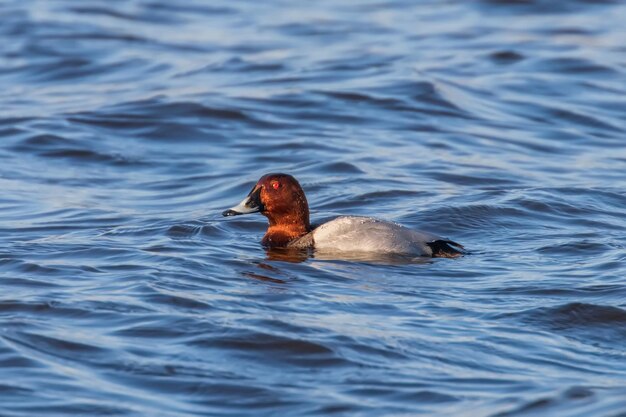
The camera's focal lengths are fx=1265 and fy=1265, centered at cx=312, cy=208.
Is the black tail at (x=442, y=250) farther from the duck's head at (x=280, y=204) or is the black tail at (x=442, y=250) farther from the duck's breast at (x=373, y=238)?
the duck's head at (x=280, y=204)

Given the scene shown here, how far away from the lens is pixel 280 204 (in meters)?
10.5

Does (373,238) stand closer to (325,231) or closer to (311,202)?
(325,231)

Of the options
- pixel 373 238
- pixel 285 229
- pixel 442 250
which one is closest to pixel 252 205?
pixel 285 229

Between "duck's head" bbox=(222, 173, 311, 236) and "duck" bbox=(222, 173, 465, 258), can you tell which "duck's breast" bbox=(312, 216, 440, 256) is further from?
"duck's head" bbox=(222, 173, 311, 236)

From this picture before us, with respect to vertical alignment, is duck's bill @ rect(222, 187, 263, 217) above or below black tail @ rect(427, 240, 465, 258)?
above

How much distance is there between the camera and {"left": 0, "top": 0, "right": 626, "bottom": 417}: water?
23.1 ft

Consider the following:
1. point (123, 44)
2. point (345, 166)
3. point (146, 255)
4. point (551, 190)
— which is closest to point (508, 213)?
point (551, 190)

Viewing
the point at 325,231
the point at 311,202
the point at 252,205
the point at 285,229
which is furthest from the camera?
the point at 311,202

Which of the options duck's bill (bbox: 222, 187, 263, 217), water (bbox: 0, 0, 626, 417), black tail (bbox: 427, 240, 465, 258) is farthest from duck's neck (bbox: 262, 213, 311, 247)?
black tail (bbox: 427, 240, 465, 258)

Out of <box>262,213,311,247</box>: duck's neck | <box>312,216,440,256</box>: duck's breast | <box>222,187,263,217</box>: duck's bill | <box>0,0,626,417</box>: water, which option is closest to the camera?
<box>0,0,626,417</box>: water

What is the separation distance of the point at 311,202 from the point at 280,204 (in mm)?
1892

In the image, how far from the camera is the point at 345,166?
44.8 ft

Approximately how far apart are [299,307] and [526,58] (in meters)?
12.3

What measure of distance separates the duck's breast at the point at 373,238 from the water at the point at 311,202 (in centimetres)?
20
